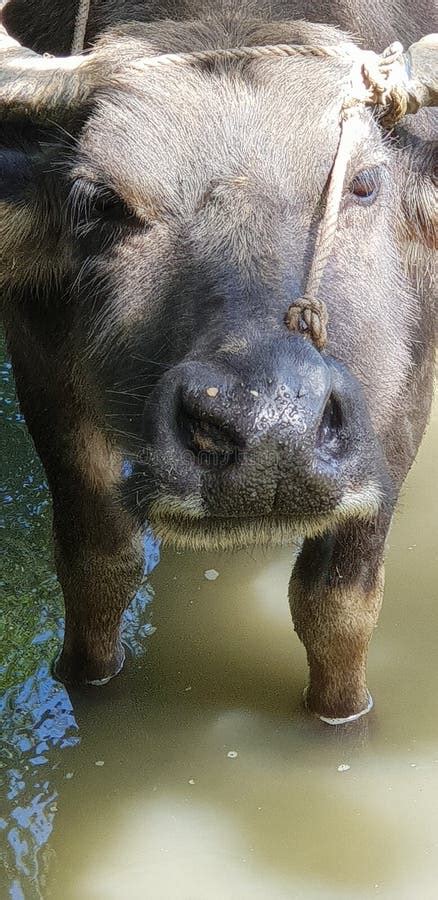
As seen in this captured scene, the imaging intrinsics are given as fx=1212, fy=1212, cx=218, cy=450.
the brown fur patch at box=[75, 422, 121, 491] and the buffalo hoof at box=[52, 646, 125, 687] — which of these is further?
the buffalo hoof at box=[52, 646, 125, 687]

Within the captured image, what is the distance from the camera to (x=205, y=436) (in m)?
2.51

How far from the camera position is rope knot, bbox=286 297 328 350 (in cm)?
255

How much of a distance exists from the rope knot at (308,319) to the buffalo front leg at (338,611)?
1.09m

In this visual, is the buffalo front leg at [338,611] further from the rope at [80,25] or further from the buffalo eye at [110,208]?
the rope at [80,25]

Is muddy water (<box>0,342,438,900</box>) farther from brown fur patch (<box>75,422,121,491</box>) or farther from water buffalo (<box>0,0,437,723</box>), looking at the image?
brown fur patch (<box>75,422,121,491</box>)

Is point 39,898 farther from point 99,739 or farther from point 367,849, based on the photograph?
point 367,849

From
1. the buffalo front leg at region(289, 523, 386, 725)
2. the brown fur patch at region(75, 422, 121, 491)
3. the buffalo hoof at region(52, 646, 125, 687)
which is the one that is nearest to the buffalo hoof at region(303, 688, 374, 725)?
the buffalo front leg at region(289, 523, 386, 725)

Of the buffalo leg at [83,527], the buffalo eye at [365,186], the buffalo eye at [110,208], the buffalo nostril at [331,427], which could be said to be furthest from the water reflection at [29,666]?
the buffalo eye at [365,186]

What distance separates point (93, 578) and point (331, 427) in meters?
1.55

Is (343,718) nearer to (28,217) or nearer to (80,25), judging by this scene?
(28,217)

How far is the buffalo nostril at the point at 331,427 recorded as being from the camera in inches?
100

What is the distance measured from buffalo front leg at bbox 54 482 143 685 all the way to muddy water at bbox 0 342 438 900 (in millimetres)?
100

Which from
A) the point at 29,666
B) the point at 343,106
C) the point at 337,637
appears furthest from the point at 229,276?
the point at 29,666

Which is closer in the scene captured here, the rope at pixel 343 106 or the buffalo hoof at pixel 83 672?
the rope at pixel 343 106
